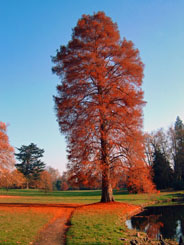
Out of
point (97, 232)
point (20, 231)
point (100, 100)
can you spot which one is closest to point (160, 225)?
point (97, 232)

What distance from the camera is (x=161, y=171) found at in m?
43.1

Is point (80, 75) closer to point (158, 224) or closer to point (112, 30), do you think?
point (112, 30)

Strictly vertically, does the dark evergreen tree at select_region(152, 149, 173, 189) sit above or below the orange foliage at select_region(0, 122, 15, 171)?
below

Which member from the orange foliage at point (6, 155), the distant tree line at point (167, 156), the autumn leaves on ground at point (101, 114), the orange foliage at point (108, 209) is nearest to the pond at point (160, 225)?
the orange foliage at point (108, 209)

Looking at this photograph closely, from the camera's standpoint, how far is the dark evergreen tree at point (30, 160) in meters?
62.8

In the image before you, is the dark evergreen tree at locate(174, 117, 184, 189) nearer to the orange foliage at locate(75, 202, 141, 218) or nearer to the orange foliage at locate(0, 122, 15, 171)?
the orange foliage at locate(75, 202, 141, 218)

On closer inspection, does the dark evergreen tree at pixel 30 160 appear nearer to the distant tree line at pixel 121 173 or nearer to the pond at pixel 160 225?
the distant tree line at pixel 121 173

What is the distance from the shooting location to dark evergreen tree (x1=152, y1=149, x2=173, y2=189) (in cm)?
4288

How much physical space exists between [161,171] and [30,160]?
1588 inches

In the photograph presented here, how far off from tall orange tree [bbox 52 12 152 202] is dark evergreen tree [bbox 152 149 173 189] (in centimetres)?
2964

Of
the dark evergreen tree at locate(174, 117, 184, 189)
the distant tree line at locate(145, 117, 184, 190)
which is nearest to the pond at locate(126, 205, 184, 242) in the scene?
the distant tree line at locate(145, 117, 184, 190)

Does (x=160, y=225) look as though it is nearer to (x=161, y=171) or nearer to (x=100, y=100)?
(x=100, y=100)

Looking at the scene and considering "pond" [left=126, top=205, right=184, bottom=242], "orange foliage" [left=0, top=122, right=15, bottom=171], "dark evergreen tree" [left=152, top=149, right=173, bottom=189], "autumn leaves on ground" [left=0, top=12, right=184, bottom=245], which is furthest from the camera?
"dark evergreen tree" [left=152, top=149, right=173, bottom=189]

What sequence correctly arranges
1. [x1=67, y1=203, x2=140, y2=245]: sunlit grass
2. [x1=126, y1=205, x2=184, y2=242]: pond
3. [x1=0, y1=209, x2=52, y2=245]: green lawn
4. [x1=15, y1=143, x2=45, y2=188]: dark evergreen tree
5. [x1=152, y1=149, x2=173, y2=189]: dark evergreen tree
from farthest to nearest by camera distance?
1. [x1=15, y1=143, x2=45, y2=188]: dark evergreen tree
2. [x1=152, y1=149, x2=173, y2=189]: dark evergreen tree
3. [x1=126, y1=205, x2=184, y2=242]: pond
4. [x1=0, y1=209, x2=52, y2=245]: green lawn
5. [x1=67, y1=203, x2=140, y2=245]: sunlit grass
